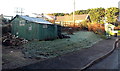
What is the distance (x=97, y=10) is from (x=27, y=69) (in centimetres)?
4463

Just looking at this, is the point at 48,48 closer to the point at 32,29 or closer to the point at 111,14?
the point at 32,29

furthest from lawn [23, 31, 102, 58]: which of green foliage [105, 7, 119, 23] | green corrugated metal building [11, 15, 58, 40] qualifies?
green foliage [105, 7, 119, 23]

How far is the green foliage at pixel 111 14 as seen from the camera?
145 ft

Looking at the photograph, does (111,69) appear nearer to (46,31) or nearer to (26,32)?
(46,31)

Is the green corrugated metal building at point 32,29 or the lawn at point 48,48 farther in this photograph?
the green corrugated metal building at point 32,29

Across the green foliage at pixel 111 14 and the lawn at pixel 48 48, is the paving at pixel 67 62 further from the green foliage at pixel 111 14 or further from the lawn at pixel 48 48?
the green foliage at pixel 111 14

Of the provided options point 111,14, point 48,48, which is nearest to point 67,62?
point 48,48

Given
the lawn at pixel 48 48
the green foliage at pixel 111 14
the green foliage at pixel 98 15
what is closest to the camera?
the lawn at pixel 48 48

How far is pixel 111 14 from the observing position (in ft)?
147

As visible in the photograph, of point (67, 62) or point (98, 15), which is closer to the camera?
point (67, 62)

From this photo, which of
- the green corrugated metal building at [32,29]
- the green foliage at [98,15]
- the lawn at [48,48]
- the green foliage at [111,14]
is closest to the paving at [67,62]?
the lawn at [48,48]

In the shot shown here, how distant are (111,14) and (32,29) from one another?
36373mm

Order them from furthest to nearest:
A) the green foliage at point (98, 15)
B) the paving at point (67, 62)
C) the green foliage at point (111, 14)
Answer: the green foliage at point (111, 14) → the green foliage at point (98, 15) → the paving at point (67, 62)

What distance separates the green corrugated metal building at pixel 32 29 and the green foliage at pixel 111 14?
3212 cm
